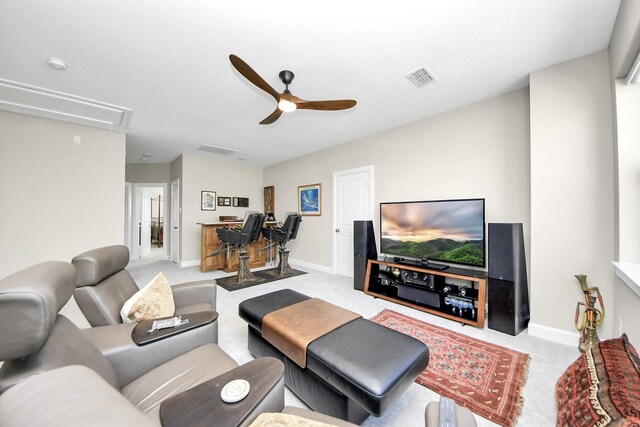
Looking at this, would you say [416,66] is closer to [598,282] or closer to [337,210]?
[598,282]

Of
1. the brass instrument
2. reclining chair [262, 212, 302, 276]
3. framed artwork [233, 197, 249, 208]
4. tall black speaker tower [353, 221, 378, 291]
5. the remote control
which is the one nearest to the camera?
the remote control

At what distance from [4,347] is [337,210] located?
4.41 metres

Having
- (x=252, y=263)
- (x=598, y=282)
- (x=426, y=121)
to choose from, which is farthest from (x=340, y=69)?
(x=252, y=263)

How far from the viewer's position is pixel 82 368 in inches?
26.7

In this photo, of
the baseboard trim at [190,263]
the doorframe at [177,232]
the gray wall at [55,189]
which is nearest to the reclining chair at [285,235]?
the baseboard trim at [190,263]

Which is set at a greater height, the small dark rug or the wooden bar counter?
the wooden bar counter

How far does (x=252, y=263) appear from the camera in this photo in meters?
5.54

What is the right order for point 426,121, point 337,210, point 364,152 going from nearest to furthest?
1. point 426,121
2. point 364,152
3. point 337,210

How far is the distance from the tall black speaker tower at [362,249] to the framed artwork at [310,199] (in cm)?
152

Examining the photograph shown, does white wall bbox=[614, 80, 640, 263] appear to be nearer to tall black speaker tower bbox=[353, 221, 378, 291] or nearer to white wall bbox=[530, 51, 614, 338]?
white wall bbox=[530, 51, 614, 338]

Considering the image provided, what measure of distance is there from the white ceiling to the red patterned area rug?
2661mm

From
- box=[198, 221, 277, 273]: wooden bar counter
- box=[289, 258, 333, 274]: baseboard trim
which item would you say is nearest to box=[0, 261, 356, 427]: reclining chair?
box=[289, 258, 333, 274]: baseboard trim

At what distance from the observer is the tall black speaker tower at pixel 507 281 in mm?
2428

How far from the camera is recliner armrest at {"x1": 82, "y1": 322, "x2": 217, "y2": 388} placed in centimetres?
122
